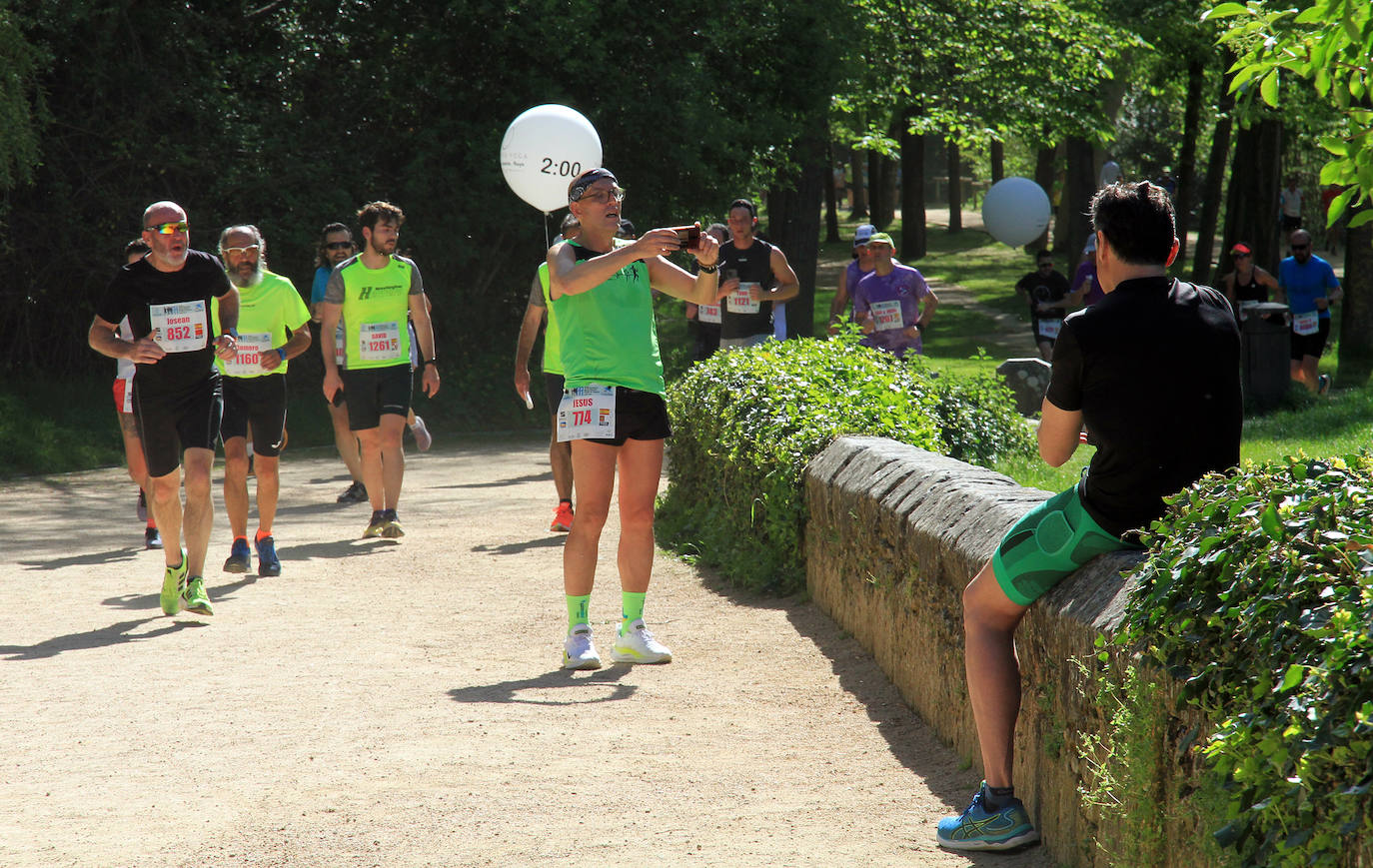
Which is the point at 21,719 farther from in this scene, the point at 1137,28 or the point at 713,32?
the point at 1137,28

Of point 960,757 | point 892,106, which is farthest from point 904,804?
point 892,106

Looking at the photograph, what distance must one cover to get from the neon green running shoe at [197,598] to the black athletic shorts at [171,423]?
22.1 inches

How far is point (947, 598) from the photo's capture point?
476cm

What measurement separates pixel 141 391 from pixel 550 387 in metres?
2.51

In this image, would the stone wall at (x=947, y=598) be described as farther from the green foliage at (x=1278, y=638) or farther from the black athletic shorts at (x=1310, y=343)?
the black athletic shorts at (x=1310, y=343)

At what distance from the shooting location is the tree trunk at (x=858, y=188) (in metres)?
47.1

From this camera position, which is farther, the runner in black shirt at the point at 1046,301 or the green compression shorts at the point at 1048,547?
the runner in black shirt at the point at 1046,301

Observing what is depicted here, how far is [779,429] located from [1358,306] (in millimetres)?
11957

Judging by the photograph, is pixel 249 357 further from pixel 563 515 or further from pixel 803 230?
pixel 803 230

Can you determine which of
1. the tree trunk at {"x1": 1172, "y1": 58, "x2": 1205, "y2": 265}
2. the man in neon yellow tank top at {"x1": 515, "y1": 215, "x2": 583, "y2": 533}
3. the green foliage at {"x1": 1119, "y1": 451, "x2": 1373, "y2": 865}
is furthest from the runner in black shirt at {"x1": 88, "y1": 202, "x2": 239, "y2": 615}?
the tree trunk at {"x1": 1172, "y1": 58, "x2": 1205, "y2": 265}

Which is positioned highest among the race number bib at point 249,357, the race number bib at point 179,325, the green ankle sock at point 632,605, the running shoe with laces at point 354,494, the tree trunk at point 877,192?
the tree trunk at point 877,192

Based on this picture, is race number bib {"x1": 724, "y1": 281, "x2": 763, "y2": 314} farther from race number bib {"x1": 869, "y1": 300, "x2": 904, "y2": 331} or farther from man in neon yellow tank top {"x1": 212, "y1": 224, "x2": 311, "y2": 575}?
man in neon yellow tank top {"x1": 212, "y1": 224, "x2": 311, "y2": 575}

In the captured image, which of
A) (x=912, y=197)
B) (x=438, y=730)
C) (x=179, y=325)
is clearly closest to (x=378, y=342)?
(x=179, y=325)

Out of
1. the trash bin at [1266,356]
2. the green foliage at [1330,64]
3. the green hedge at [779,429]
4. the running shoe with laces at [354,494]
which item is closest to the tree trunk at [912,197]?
the trash bin at [1266,356]
